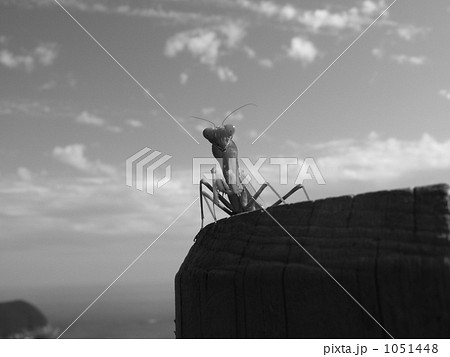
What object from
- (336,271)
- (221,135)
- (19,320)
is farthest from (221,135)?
(336,271)

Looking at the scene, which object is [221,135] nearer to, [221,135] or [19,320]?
[221,135]

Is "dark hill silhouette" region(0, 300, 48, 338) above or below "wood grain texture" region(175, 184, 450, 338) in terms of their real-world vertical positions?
below

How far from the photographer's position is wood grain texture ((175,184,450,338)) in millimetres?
2285

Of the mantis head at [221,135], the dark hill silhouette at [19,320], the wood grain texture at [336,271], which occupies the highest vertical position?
the mantis head at [221,135]

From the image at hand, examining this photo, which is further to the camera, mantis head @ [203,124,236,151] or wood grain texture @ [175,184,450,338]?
mantis head @ [203,124,236,151]

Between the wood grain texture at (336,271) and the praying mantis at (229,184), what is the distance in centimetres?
476

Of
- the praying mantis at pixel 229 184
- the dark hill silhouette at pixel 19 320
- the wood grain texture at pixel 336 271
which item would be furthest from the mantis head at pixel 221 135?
the wood grain texture at pixel 336 271

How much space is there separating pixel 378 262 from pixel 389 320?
10.3 inches

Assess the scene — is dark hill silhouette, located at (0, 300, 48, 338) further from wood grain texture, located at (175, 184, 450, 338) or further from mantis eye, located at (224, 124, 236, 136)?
mantis eye, located at (224, 124, 236, 136)

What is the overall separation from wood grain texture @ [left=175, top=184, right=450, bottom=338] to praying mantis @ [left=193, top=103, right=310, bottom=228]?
476cm

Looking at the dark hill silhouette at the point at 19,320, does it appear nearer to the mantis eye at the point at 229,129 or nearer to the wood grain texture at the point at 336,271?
the wood grain texture at the point at 336,271

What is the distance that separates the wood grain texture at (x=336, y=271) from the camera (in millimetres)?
2285

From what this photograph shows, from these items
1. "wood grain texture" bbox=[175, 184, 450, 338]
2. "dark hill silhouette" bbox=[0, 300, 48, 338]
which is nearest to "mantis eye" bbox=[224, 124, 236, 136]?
"dark hill silhouette" bbox=[0, 300, 48, 338]
